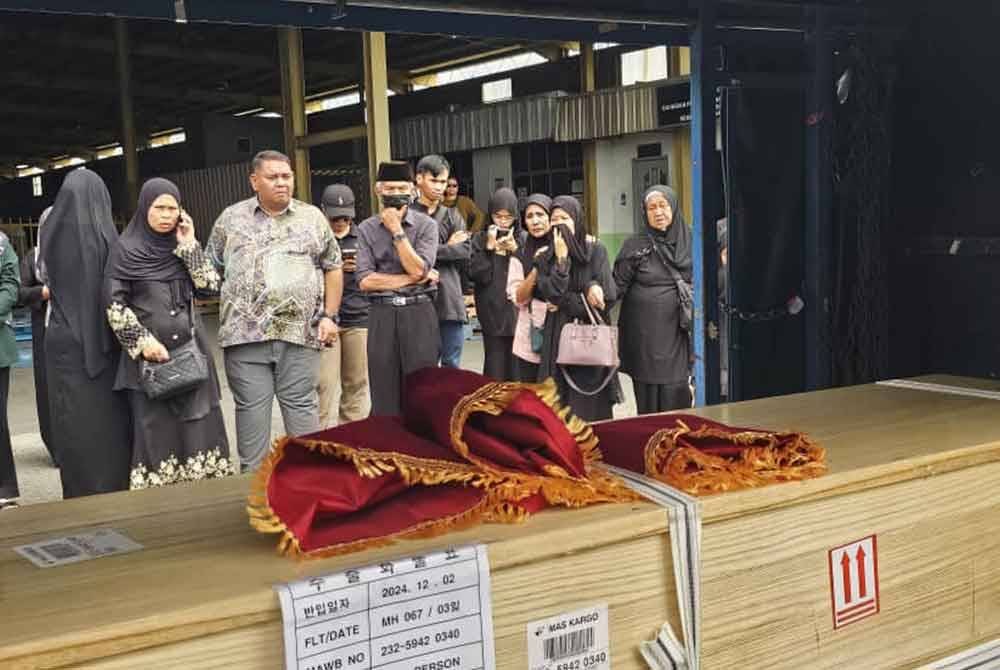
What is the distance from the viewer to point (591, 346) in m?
5.17

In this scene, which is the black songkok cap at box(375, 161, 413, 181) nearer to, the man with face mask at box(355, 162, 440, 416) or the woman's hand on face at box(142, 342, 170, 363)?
the man with face mask at box(355, 162, 440, 416)

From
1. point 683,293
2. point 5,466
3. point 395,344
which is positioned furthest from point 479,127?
point 5,466

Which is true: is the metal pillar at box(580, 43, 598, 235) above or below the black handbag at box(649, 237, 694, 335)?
above

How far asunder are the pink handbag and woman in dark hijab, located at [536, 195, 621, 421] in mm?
29

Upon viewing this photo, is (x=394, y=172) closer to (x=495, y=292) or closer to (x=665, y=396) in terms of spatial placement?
(x=495, y=292)

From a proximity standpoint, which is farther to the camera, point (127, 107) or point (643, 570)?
point (127, 107)

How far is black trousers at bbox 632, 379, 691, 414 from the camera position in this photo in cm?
534

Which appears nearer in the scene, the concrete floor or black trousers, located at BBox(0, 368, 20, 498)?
black trousers, located at BBox(0, 368, 20, 498)

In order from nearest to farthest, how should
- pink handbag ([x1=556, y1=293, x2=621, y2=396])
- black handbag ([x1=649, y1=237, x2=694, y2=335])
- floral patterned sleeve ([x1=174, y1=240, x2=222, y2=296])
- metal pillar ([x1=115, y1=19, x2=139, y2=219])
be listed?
1. floral patterned sleeve ([x1=174, y1=240, x2=222, y2=296])
2. pink handbag ([x1=556, y1=293, x2=621, y2=396])
3. black handbag ([x1=649, y1=237, x2=694, y2=335])
4. metal pillar ([x1=115, y1=19, x2=139, y2=219])

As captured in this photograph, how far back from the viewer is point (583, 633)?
1364mm

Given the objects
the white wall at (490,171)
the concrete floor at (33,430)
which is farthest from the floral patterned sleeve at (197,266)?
the white wall at (490,171)

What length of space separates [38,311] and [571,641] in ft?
16.3

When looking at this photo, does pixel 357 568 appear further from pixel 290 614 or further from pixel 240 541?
pixel 240 541

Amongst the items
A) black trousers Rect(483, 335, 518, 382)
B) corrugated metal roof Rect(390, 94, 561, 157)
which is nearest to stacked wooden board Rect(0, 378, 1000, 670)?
black trousers Rect(483, 335, 518, 382)
